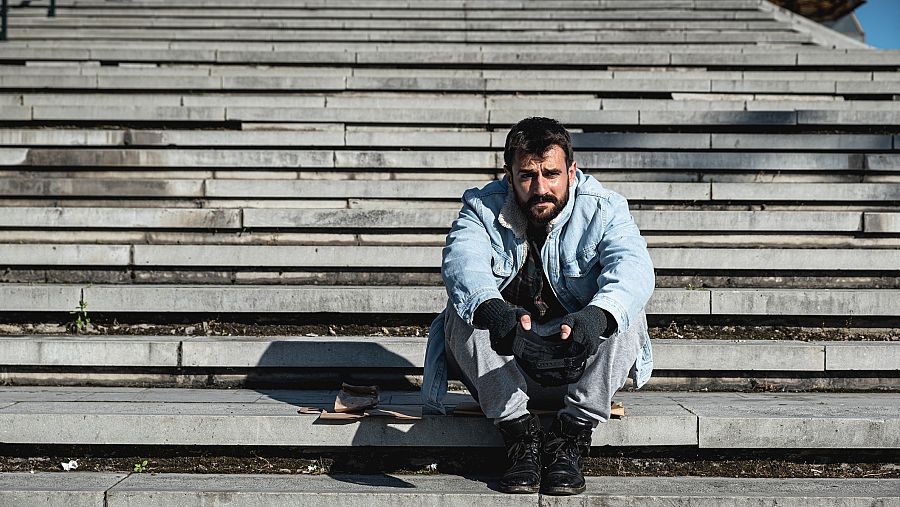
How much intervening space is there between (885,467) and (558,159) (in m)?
1.63

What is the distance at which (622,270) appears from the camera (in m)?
2.61

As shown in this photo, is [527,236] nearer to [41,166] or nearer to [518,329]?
[518,329]

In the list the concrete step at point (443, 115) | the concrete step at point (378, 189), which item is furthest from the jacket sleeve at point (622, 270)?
the concrete step at point (443, 115)

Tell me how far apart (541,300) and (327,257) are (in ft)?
5.71

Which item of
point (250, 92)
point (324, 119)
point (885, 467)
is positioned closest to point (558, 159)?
point (885, 467)

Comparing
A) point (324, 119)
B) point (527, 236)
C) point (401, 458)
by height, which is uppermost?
point (324, 119)

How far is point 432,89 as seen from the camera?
634 cm

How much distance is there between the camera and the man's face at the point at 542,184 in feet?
9.04

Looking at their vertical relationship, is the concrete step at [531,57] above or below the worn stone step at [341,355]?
above

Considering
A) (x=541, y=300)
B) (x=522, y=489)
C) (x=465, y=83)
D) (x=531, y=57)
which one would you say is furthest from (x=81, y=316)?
(x=531, y=57)

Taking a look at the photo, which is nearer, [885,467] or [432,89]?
[885,467]

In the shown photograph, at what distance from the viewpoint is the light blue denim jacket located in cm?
272

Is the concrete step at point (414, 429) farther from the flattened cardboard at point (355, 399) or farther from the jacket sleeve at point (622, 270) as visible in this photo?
the jacket sleeve at point (622, 270)

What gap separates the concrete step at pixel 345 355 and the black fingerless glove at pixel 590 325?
1.19 metres
